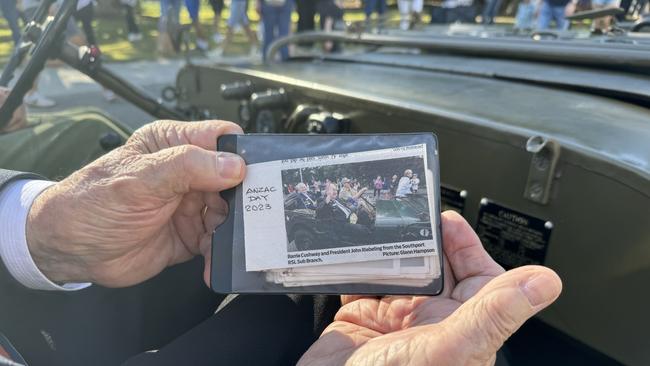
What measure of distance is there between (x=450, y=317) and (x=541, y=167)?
19.7 inches

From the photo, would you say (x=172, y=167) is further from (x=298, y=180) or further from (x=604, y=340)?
(x=604, y=340)

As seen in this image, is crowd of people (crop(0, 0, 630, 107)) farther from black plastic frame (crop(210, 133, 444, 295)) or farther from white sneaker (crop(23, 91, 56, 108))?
black plastic frame (crop(210, 133, 444, 295))

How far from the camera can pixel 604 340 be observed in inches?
40.9

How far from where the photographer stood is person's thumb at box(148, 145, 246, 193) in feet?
3.20

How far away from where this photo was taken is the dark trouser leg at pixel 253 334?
1.02m

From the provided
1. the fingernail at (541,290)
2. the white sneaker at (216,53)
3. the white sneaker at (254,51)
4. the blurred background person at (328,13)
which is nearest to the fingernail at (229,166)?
the fingernail at (541,290)

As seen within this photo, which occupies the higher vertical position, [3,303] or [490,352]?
[490,352]

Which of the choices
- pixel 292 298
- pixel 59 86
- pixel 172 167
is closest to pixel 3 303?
pixel 172 167

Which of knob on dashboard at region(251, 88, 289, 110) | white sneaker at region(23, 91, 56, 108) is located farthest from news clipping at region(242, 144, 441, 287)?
white sneaker at region(23, 91, 56, 108)

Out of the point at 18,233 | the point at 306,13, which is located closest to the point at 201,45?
the point at 306,13

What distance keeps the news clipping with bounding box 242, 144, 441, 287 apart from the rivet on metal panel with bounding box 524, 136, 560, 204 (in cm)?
29

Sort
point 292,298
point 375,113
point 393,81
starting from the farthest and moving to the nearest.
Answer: point 393,81 → point 375,113 → point 292,298

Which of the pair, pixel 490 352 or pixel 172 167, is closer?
pixel 490 352

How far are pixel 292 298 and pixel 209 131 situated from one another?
45 centimetres
